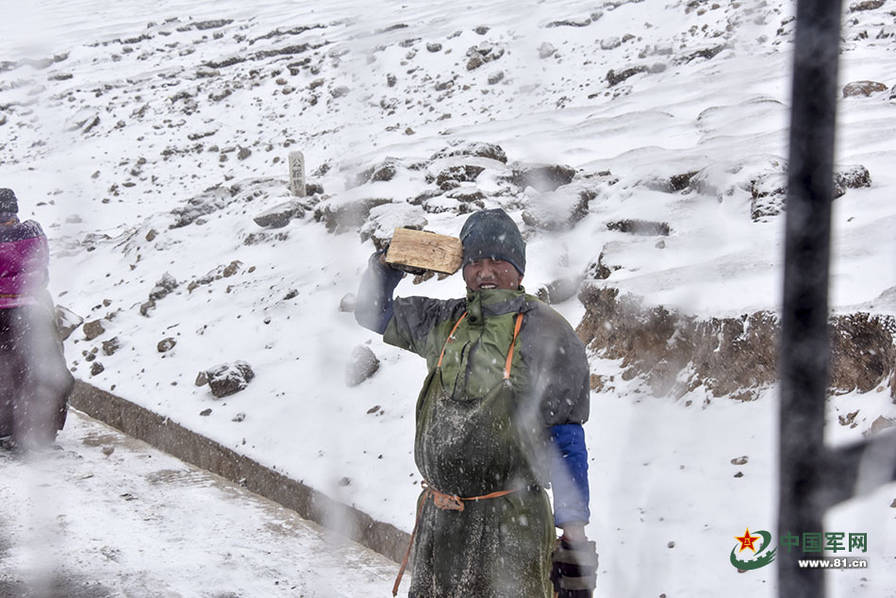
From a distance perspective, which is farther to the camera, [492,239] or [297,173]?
[297,173]

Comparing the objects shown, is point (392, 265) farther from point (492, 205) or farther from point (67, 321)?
point (67, 321)

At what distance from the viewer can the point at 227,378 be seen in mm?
5680

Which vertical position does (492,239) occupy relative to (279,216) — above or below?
above

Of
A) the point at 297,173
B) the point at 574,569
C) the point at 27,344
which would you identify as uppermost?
the point at 574,569

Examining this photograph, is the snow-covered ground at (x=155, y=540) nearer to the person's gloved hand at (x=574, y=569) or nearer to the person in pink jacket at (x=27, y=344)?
the person in pink jacket at (x=27, y=344)

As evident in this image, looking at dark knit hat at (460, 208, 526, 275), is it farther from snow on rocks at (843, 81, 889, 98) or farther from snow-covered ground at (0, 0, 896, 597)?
snow on rocks at (843, 81, 889, 98)

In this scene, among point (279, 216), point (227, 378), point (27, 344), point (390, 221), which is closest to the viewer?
point (27, 344)

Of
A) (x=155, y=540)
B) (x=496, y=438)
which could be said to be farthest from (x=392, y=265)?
(x=155, y=540)

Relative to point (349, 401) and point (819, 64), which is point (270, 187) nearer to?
point (349, 401)

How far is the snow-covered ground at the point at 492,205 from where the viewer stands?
2959 millimetres

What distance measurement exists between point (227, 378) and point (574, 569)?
407 centimetres

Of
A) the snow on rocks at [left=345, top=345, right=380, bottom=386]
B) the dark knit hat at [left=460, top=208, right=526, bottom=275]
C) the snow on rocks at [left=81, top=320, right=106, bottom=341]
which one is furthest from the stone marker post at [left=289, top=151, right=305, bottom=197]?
the dark knit hat at [left=460, top=208, right=526, bottom=275]

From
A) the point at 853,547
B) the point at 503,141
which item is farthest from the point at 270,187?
the point at 853,547

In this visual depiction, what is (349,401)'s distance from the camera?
5172 millimetres
